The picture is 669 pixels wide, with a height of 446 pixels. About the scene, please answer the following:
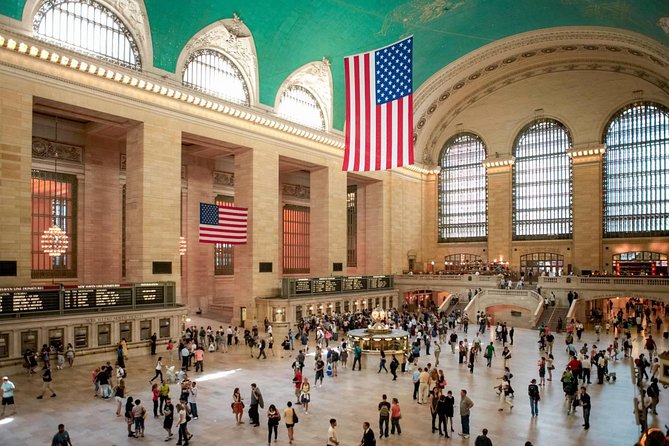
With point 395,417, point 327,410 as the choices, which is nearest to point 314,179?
point 327,410

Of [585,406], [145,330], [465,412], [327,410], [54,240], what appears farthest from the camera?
[145,330]

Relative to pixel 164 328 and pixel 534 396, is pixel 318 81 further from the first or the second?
pixel 534 396

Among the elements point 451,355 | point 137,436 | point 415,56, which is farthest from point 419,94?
point 137,436

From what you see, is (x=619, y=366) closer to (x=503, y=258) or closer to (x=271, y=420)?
(x=271, y=420)

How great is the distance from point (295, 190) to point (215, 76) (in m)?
14.6

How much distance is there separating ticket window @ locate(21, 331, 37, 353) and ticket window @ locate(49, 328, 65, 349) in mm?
522

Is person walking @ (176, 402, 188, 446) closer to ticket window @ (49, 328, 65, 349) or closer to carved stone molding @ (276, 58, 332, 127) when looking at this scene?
ticket window @ (49, 328, 65, 349)

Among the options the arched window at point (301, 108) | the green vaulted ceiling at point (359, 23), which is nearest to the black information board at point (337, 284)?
the arched window at point (301, 108)

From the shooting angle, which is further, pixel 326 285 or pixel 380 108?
pixel 326 285

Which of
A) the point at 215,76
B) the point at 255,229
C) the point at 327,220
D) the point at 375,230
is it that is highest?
the point at 215,76

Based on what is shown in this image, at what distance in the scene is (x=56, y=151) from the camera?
2516 centimetres

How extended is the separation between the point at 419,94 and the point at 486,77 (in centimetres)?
609

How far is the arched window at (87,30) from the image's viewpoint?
20.2 meters

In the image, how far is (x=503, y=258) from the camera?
41.3 meters
